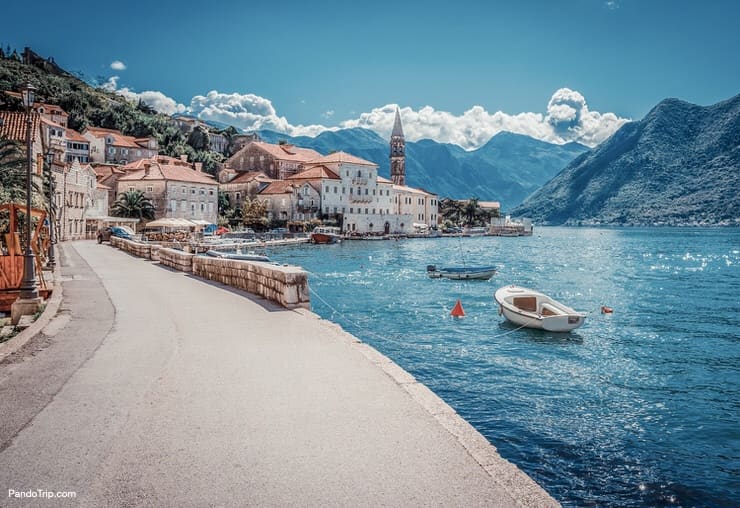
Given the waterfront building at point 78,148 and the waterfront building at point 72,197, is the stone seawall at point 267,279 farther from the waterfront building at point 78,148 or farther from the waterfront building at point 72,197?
the waterfront building at point 78,148

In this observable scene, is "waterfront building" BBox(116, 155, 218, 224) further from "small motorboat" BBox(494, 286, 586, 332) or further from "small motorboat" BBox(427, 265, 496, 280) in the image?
"small motorboat" BBox(494, 286, 586, 332)

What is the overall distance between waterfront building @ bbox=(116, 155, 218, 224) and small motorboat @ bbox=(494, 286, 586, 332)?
209 ft

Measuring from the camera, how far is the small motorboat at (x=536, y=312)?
19.6 meters

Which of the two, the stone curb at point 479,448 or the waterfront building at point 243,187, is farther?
the waterfront building at point 243,187

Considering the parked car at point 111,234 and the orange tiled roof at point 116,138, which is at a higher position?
the orange tiled roof at point 116,138

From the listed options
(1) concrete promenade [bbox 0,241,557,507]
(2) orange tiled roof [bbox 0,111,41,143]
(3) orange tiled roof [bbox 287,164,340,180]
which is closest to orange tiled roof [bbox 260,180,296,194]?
(3) orange tiled roof [bbox 287,164,340,180]

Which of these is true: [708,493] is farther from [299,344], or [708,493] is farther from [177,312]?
[177,312]

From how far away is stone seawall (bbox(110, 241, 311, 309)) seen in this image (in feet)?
44.4

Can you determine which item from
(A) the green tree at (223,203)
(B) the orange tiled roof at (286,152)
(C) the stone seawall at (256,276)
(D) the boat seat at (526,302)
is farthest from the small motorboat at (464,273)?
(B) the orange tiled roof at (286,152)

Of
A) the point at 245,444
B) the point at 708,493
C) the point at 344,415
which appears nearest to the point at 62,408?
the point at 245,444

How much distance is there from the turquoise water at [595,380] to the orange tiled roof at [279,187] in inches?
2443

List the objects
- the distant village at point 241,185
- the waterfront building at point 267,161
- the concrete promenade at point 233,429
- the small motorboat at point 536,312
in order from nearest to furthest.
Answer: the concrete promenade at point 233,429
the small motorboat at point 536,312
the distant village at point 241,185
the waterfront building at point 267,161

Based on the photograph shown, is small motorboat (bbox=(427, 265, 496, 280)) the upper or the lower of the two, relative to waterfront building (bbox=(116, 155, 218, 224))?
lower

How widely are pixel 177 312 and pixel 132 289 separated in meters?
5.27
